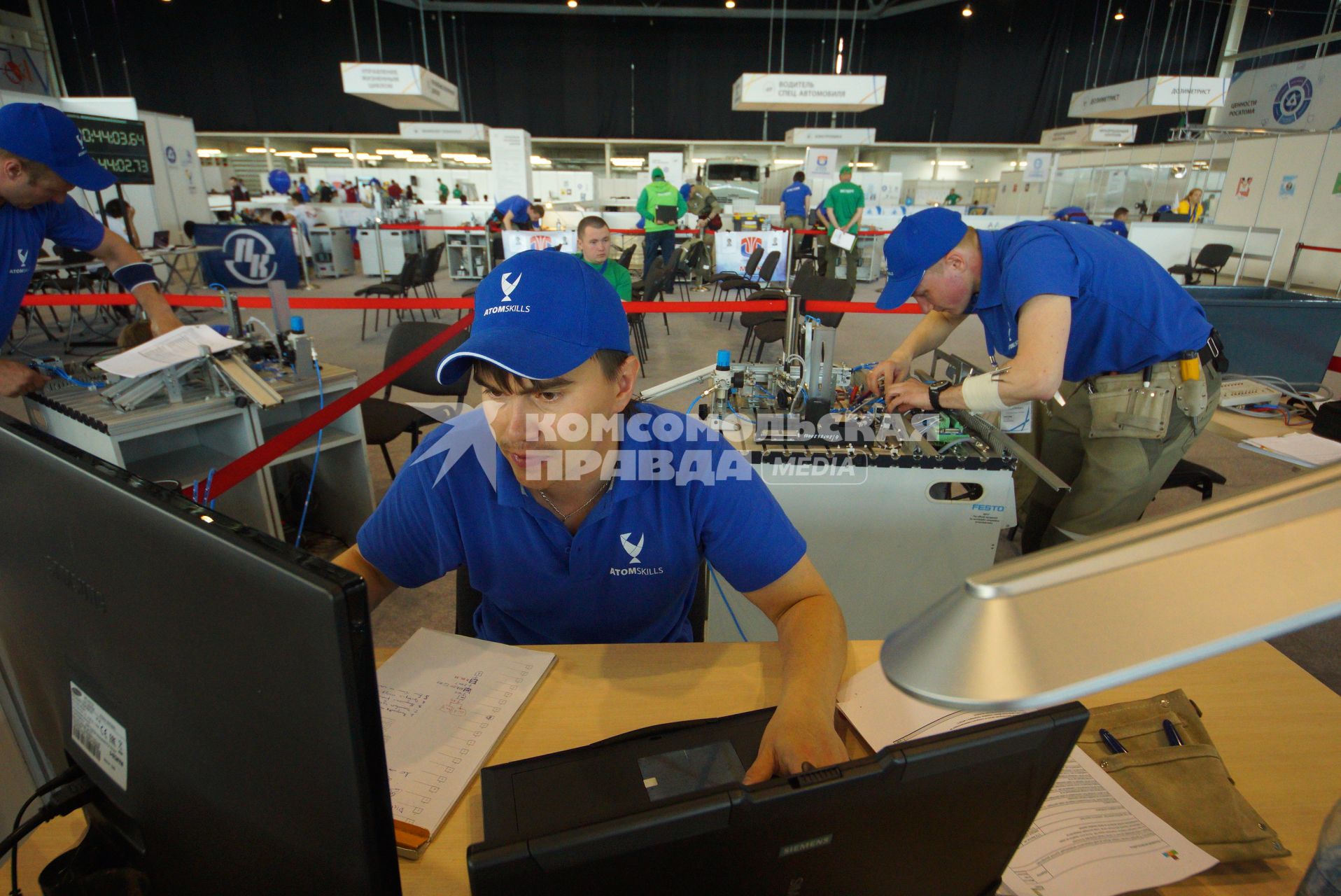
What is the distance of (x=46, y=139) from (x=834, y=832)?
273 cm

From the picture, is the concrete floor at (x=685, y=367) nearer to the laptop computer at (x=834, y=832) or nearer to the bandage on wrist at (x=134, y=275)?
the laptop computer at (x=834, y=832)

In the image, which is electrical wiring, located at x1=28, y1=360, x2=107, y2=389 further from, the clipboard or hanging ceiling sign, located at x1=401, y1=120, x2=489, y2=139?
hanging ceiling sign, located at x1=401, y1=120, x2=489, y2=139

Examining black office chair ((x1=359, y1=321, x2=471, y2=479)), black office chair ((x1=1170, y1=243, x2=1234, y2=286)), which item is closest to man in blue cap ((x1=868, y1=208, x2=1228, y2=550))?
black office chair ((x1=359, y1=321, x2=471, y2=479))

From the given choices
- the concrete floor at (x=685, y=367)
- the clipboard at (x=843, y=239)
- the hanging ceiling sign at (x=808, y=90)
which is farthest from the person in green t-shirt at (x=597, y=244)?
the hanging ceiling sign at (x=808, y=90)

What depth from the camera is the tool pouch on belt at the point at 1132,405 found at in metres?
1.73

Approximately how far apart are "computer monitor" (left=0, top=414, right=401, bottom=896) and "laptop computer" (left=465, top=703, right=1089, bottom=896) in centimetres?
9

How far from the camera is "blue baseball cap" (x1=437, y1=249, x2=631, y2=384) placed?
88 cm

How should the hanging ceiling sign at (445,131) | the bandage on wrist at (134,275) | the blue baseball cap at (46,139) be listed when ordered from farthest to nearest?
the hanging ceiling sign at (445,131) → the bandage on wrist at (134,275) → the blue baseball cap at (46,139)

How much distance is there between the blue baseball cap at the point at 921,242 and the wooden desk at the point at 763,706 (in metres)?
1.06

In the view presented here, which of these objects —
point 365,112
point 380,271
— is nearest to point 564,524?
point 380,271

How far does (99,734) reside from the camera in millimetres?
468

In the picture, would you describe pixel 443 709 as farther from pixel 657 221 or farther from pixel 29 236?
pixel 657 221

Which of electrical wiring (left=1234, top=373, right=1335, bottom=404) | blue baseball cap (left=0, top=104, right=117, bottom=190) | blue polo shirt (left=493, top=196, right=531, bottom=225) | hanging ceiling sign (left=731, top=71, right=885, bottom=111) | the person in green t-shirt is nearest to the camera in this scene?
blue baseball cap (left=0, top=104, right=117, bottom=190)

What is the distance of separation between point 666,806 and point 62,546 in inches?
16.0
